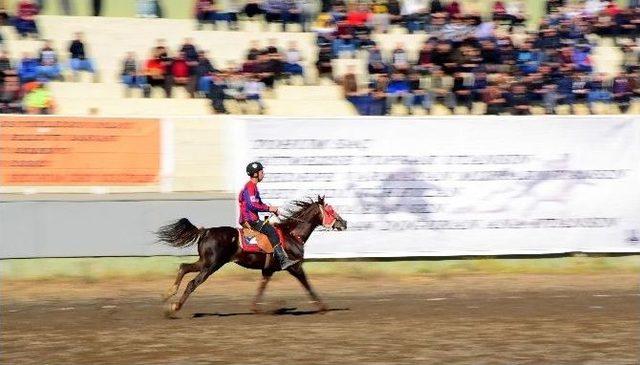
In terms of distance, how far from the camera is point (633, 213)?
20312 millimetres

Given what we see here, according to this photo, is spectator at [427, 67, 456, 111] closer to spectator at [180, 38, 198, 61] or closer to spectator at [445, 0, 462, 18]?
spectator at [445, 0, 462, 18]

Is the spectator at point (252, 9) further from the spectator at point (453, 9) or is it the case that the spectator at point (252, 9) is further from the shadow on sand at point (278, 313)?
the shadow on sand at point (278, 313)

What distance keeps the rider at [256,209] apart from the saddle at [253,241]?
0.05 meters

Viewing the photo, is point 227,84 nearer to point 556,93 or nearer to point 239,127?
point 239,127

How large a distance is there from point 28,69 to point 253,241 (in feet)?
27.5

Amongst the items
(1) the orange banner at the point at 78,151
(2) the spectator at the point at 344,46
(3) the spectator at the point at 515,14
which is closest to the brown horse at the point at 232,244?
(1) the orange banner at the point at 78,151

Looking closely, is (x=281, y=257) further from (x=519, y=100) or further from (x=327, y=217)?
(x=519, y=100)

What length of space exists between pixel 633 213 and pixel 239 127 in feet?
24.5

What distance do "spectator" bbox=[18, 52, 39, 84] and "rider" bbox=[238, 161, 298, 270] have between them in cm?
772

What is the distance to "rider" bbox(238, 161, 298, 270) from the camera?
14.4 metres

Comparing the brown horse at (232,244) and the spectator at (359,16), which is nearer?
the brown horse at (232,244)

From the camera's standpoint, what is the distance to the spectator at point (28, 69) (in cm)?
2064

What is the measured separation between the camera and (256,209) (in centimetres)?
1445

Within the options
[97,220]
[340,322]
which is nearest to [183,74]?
[97,220]
